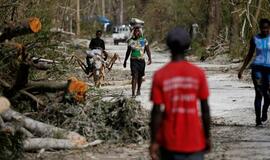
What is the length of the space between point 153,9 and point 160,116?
Result: 2066 inches

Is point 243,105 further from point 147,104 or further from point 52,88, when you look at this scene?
point 52,88

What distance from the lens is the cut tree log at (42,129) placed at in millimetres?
9258

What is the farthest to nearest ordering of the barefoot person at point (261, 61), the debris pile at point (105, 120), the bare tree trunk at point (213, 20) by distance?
the bare tree trunk at point (213, 20) → the barefoot person at point (261, 61) → the debris pile at point (105, 120)

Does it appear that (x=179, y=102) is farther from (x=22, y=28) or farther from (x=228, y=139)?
(x=22, y=28)

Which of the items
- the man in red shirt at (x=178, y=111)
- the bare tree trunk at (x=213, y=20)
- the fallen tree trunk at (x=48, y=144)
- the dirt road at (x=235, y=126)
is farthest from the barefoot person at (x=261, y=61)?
the bare tree trunk at (x=213, y=20)

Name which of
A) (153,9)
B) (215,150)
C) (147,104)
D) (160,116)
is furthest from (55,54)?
(153,9)

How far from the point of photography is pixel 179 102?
5125 millimetres

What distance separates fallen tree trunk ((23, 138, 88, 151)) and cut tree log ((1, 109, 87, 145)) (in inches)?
4.2

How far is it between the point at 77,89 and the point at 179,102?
522 centimetres

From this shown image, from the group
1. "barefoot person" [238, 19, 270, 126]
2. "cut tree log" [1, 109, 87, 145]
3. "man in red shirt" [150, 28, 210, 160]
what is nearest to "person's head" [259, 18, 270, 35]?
"barefoot person" [238, 19, 270, 126]

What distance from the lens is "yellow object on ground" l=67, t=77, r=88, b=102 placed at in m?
10.1

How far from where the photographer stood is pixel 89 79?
21188 mm

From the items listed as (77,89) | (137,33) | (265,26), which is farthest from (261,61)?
(137,33)

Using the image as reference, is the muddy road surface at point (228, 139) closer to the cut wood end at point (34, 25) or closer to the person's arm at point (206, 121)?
the cut wood end at point (34, 25)
